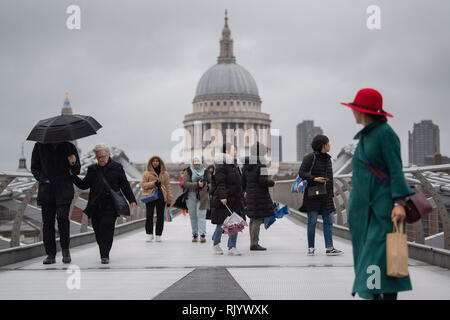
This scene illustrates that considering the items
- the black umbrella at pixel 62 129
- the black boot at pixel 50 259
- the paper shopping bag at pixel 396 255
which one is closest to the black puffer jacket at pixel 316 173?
the black umbrella at pixel 62 129

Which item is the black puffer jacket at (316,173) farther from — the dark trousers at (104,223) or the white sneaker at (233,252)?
the dark trousers at (104,223)

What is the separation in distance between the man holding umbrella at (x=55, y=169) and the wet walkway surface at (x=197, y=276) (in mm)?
417

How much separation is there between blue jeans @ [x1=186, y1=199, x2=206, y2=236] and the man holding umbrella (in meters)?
4.35

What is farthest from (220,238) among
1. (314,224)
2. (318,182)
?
(318,182)

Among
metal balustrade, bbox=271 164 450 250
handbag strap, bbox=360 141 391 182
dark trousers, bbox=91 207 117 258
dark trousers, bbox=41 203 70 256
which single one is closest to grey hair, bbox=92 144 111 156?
dark trousers, bbox=91 207 117 258

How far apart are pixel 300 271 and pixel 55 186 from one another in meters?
2.98

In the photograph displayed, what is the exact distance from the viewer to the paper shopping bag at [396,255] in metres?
4.66

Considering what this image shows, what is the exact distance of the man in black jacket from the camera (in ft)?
29.2

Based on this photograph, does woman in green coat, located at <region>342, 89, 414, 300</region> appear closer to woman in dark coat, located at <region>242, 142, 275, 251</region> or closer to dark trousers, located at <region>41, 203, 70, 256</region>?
dark trousers, located at <region>41, 203, 70, 256</region>

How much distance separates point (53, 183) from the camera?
352 inches
